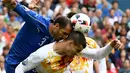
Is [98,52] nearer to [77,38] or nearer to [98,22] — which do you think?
[77,38]

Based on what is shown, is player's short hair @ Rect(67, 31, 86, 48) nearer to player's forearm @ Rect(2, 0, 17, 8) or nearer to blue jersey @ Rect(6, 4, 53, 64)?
blue jersey @ Rect(6, 4, 53, 64)

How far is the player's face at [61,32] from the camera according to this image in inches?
256

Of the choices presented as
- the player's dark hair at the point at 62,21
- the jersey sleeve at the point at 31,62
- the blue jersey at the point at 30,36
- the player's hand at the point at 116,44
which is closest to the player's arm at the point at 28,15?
the blue jersey at the point at 30,36

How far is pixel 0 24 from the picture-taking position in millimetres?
12516

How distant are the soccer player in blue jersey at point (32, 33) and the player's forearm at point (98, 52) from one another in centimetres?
47

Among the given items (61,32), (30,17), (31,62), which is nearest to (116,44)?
(61,32)

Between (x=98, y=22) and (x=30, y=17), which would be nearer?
(x=30, y=17)

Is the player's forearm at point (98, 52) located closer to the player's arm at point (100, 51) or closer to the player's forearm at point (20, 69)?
the player's arm at point (100, 51)

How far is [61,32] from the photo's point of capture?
256 inches

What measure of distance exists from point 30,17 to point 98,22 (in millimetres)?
9292

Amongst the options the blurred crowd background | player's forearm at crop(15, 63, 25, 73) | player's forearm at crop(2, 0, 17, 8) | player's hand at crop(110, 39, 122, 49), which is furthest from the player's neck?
the blurred crowd background

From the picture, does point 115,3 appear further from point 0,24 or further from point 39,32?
point 39,32

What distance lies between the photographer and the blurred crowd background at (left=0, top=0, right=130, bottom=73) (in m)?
13.0

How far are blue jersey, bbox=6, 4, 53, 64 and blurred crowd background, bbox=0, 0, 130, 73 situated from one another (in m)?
4.54
